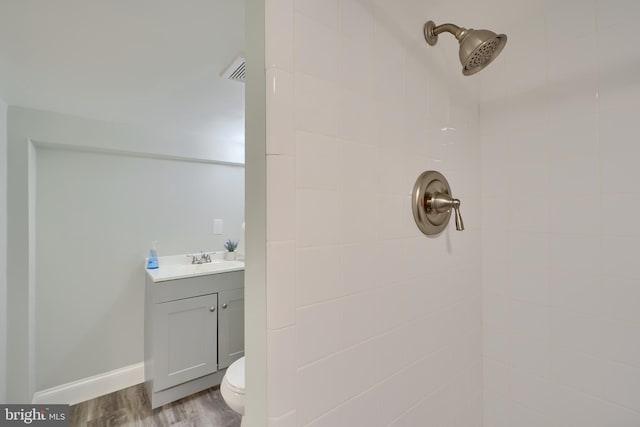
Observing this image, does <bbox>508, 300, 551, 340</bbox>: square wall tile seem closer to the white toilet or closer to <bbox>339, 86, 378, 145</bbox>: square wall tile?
<bbox>339, 86, 378, 145</bbox>: square wall tile

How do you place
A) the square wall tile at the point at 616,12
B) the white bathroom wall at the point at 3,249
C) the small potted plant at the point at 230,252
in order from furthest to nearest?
1. the small potted plant at the point at 230,252
2. the white bathroom wall at the point at 3,249
3. the square wall tile at the point at 616,12

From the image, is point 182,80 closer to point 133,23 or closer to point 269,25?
point 133,23

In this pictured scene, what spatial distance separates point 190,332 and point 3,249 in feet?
3.90

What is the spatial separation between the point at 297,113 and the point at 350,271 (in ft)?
1.27

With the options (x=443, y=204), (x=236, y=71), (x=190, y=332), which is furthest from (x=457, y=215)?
(x=190, y=332)

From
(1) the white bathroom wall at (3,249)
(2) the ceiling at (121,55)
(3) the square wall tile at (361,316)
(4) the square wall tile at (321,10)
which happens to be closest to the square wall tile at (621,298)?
(3) the square wall tile at (361,316)

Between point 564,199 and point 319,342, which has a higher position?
point 564,199

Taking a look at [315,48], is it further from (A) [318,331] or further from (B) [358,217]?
(A) [318,331]

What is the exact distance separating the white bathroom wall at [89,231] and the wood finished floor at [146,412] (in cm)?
23

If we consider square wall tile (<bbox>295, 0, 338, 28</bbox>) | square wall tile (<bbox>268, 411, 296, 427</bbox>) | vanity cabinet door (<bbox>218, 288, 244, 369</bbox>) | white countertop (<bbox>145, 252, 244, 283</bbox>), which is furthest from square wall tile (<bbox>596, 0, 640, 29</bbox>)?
vanity cabinet door (<bbox>218, 288, 244, 369</bbox>)

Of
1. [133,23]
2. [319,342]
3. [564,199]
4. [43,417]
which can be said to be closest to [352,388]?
[319,342]

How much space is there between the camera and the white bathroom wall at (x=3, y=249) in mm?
1512

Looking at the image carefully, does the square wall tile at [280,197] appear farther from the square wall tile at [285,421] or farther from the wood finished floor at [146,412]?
the wood finished floor at [146,412]

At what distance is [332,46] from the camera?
62cm
